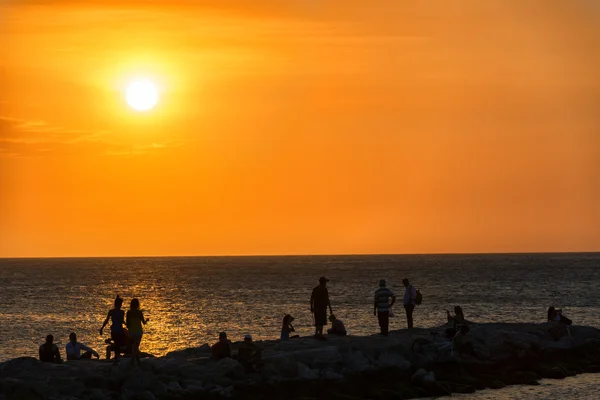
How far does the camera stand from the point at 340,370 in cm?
3666

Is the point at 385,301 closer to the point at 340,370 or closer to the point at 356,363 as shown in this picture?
the point at 356,363

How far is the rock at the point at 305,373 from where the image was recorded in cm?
3550

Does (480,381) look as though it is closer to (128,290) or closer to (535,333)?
(535,333)

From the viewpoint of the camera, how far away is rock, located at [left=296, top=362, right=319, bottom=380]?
1398 inches

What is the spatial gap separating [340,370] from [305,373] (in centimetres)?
159

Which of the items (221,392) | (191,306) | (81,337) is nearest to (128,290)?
(191,306)

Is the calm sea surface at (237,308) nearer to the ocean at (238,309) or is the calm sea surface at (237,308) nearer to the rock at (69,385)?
the ocean at (238,309)

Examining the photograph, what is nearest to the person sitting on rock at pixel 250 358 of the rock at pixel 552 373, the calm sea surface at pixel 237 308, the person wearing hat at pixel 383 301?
the person wearing hat at pixel 383 301

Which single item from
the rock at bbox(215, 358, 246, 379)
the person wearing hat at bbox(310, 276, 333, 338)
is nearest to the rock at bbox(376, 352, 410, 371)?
the person wearing hat at bbox(310, 276, 333, 338)

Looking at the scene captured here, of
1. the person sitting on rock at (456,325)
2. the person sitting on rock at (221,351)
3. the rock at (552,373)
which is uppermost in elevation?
the person sitting on rock at (456,325)

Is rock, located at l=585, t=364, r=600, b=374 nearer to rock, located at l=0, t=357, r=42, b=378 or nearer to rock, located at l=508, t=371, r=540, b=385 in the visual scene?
rock, located at l=508, t=371, r=540, b=385

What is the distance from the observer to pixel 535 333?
4597 centimetres

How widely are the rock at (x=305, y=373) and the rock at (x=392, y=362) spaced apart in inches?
114

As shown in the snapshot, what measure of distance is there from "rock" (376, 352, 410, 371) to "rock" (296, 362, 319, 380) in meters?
2.90
